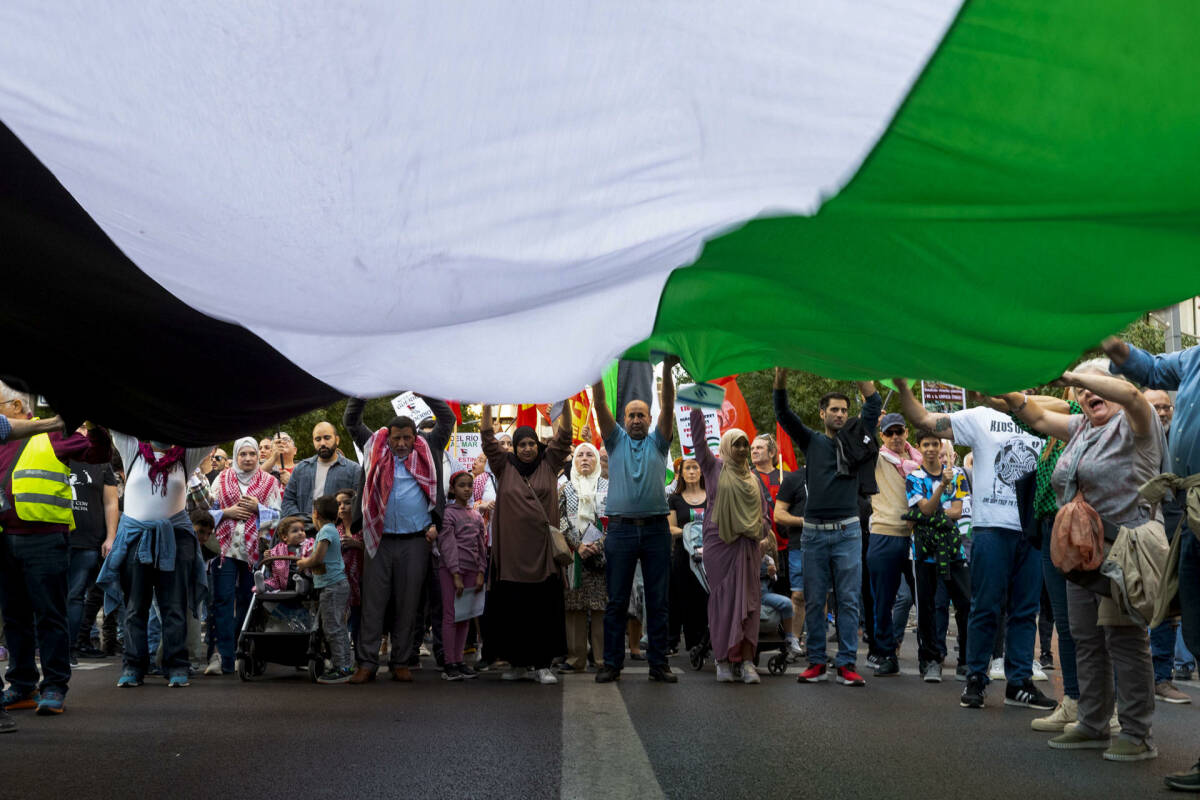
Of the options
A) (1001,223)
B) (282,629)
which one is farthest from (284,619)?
(1001,223)

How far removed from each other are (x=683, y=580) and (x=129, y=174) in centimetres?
1076

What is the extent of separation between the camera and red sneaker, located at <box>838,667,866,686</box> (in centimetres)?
1042

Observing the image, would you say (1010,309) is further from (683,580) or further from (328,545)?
(683,580)

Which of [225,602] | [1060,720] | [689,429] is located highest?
[689,429]

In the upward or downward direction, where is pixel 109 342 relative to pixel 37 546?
upward

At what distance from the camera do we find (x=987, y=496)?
8766 mm

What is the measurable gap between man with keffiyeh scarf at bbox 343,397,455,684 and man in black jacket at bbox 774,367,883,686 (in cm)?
317

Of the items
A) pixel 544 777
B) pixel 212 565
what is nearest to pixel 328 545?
pixel 212 565

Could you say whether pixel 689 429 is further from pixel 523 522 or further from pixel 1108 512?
pixel 1108 512

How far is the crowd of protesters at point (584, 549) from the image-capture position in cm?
830

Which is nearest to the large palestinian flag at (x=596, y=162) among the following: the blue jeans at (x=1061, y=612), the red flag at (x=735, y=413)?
the blue jeans at (x=1061, y=612)

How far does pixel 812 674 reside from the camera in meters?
10.9

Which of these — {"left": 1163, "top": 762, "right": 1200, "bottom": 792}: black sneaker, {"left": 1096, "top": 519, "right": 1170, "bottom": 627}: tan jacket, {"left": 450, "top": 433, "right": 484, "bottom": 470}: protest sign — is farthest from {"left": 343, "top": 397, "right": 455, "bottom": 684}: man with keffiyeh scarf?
{"left": 450, "top": 433, "right": 484, "bottom": 470}: protest sign

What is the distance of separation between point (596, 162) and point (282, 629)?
8972 mm
